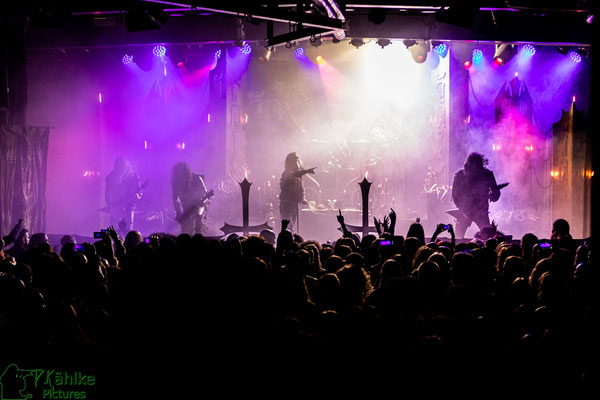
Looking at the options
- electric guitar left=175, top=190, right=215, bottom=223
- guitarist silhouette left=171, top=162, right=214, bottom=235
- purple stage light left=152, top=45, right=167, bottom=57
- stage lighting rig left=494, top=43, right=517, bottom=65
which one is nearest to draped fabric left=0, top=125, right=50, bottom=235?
guitarist silhouette left=171, top=162, right=214, bottom=235

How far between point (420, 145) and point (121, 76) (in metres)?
10.3

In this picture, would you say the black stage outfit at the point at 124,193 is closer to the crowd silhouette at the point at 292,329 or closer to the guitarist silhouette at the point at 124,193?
the guitarist silhouette at the point at 124,193

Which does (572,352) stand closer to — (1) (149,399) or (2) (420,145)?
(1) (149,399)

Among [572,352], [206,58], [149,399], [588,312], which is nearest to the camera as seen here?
[588,312]

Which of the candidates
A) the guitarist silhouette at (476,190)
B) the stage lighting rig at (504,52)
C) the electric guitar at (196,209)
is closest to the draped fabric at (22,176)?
the electric guitar at (196,209)

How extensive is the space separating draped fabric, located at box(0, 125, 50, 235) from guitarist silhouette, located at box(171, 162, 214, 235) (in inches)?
116

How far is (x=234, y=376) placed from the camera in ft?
8.93

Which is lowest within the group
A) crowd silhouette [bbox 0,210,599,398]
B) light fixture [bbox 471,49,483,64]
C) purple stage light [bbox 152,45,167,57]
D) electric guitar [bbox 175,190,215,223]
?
crowd silhouette [bbox 0,210,599,398]

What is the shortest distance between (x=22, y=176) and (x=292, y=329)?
10232mm

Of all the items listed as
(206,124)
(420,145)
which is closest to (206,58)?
(206,124)

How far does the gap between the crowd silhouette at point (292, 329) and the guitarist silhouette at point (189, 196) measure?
7917 mm

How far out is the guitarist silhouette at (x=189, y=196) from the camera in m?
11.8

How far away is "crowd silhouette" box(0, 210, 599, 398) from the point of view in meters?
2.53

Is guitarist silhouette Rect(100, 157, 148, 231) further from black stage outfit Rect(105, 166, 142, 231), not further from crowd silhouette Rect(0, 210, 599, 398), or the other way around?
crowd silhouette Rect(0, 210, 599, 398)
